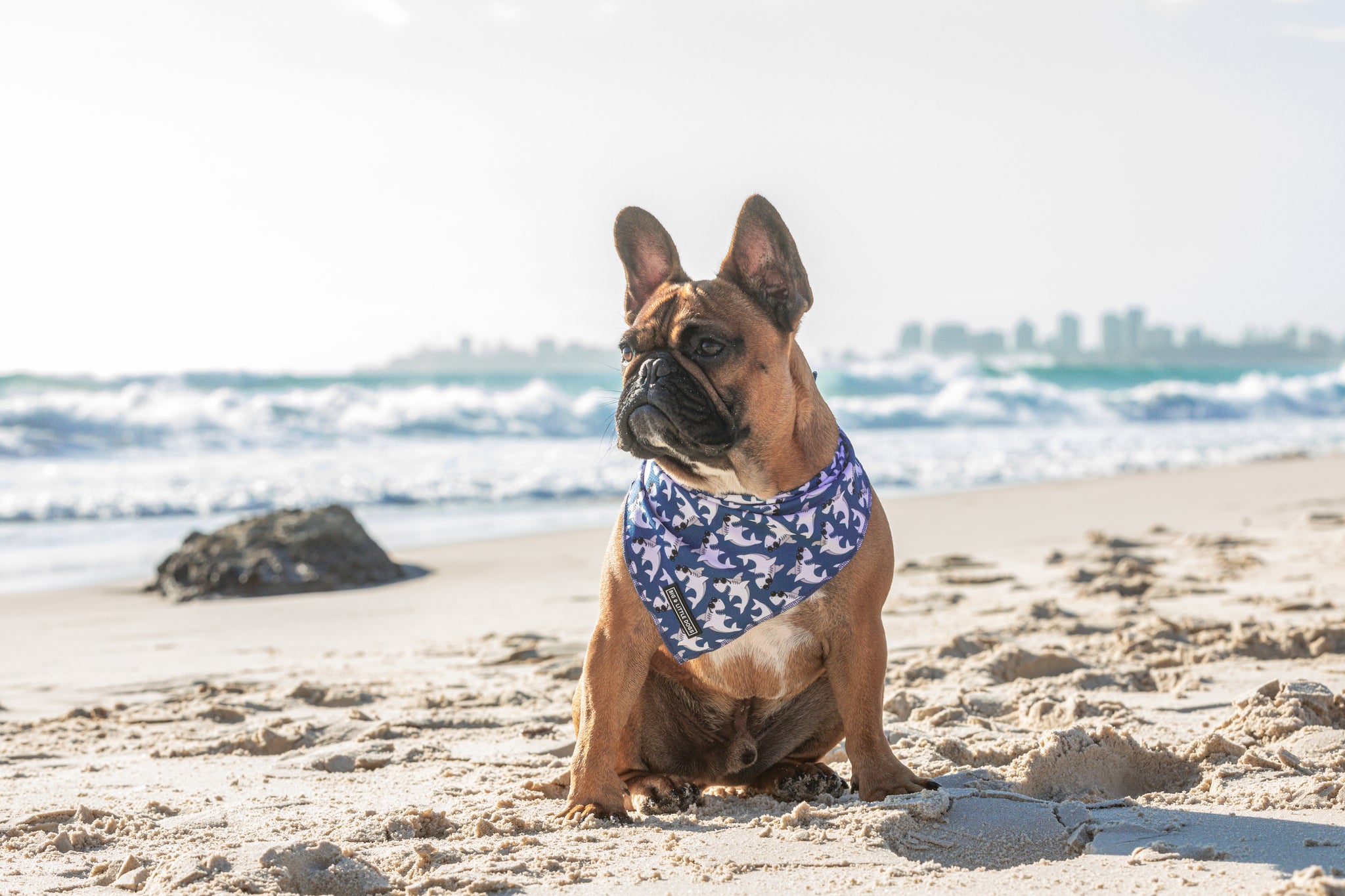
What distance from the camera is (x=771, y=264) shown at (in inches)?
134

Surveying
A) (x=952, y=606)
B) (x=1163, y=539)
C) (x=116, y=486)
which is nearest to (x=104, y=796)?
(x=952, y=606)

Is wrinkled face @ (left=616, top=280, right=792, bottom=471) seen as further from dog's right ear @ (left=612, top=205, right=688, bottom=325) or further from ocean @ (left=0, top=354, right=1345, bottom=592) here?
ocean @ (left=0, top=354, right=1345, bottom=592)

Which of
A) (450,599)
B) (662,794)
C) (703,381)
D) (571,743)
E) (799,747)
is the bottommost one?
(450,599)

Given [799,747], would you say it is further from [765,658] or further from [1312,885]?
[1312,885]

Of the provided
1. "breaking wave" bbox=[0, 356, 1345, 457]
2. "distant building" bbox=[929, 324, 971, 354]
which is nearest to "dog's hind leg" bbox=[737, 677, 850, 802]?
"breaking wave" bbox=[0, 356, 1345, 457]

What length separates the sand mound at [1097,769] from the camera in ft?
10.8

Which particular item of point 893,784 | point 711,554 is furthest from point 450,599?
point 893,784

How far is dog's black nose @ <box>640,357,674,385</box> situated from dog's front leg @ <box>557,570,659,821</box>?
1.85 ft

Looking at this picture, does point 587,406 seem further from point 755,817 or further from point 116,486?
point 755,817

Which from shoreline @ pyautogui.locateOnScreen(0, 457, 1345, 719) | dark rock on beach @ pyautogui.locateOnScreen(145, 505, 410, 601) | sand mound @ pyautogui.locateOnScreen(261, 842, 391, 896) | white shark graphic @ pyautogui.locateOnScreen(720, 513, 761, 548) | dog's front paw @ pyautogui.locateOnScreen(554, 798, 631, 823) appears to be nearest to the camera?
sand mound @ pyautogui.locateOnScreen(261, 842, 391, 896)

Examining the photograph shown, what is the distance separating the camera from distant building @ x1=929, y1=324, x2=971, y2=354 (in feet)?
202

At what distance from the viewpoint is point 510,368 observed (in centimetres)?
5275

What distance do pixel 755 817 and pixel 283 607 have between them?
212 inches

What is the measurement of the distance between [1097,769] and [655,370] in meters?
1.68
